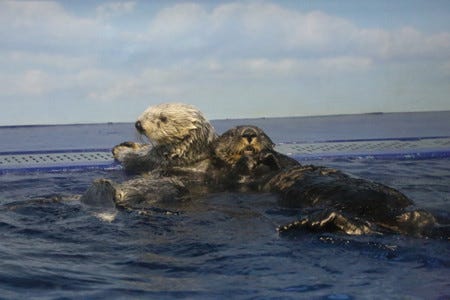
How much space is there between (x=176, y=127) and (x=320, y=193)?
6.12ft

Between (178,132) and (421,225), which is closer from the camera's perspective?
(421,225)

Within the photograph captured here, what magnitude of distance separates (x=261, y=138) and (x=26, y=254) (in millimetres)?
2509

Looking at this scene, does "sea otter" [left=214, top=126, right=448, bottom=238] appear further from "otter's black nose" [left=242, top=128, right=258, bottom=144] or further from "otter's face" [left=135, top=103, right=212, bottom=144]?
"otter's face" [left=135, top=103, right=212, bottom=144]

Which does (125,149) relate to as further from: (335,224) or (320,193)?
(335,224)

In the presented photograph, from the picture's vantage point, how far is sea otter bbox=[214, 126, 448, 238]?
9.56 feet

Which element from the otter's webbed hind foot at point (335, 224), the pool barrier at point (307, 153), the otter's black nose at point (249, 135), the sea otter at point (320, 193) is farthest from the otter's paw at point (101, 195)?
the pool barrier at point (307, 153)

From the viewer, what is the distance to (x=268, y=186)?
4.34 meters

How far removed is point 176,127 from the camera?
509cm

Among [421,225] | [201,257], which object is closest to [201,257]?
[201,257]

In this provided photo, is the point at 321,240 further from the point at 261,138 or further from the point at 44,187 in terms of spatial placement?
the point at 44,187

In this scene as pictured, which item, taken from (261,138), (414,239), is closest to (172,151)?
(261,138)

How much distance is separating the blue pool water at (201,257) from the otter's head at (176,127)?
119cm

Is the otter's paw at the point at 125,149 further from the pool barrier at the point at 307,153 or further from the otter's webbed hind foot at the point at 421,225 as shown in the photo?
the otter's webbed hind foot at the point at 421,225

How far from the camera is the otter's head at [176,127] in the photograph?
508cm
